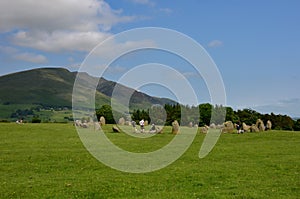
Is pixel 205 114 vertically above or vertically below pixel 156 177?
above

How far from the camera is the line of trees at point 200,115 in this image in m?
117

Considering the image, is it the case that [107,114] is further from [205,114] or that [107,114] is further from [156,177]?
[156,177]

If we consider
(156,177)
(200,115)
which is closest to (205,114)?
(200,115)

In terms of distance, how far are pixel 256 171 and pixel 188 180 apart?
5.55 metres

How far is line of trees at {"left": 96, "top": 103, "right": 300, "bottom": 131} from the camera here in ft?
384

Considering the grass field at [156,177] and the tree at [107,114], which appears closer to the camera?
the grass field at [156,177]

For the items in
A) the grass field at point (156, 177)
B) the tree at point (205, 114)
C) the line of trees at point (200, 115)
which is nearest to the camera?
the grass field at point (156, 177)

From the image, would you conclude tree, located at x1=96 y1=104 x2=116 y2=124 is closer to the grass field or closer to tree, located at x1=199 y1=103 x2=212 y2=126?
tree, located at x1=199 y1=103 x2=212 y2=126

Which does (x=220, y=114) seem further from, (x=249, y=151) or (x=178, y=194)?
(x=178, y=194)

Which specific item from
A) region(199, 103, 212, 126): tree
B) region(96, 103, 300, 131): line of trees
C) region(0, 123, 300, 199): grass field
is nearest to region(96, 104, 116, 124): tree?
region(96, 103, 300, 131): line of trees

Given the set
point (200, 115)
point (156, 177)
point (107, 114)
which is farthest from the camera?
point (200, 115)

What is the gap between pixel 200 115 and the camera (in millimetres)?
126438

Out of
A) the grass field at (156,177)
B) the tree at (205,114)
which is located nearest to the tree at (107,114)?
the tree at (205,114)

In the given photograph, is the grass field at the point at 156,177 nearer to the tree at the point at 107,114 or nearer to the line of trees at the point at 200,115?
the tree at the point at 107,114
